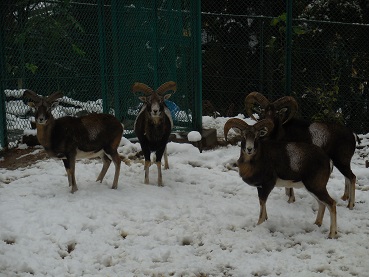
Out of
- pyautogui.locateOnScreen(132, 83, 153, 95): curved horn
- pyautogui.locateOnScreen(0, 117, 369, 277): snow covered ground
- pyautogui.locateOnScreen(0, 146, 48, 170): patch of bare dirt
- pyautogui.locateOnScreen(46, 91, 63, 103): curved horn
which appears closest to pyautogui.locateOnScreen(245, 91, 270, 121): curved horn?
pyautogui.locateOnScreen(0, 117, 369, 277): snow covered ground

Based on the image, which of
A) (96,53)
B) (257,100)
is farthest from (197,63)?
(257,100)

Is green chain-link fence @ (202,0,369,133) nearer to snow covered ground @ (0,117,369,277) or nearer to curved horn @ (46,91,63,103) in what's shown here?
snow covered ground @ (0,117,369,277)

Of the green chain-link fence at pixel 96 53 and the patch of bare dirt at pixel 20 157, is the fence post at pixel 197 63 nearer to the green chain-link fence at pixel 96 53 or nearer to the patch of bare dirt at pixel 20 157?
the green chain-link fence at pixel 96 53

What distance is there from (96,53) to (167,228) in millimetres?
4769

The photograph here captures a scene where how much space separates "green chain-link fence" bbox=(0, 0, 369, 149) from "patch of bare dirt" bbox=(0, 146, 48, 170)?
54 cm

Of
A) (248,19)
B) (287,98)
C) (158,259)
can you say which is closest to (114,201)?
(158,259)

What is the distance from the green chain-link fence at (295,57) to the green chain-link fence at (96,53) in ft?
5.14

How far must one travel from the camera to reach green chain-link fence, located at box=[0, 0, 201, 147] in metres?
11.3

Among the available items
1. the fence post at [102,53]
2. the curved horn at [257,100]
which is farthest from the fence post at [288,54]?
the fence post at [102,53]

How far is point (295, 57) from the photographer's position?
12.9 meters

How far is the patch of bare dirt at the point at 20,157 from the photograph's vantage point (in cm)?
1045

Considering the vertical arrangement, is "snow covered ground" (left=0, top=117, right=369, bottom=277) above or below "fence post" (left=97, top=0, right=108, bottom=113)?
below

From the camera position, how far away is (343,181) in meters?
9.70

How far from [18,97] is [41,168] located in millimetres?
1755
